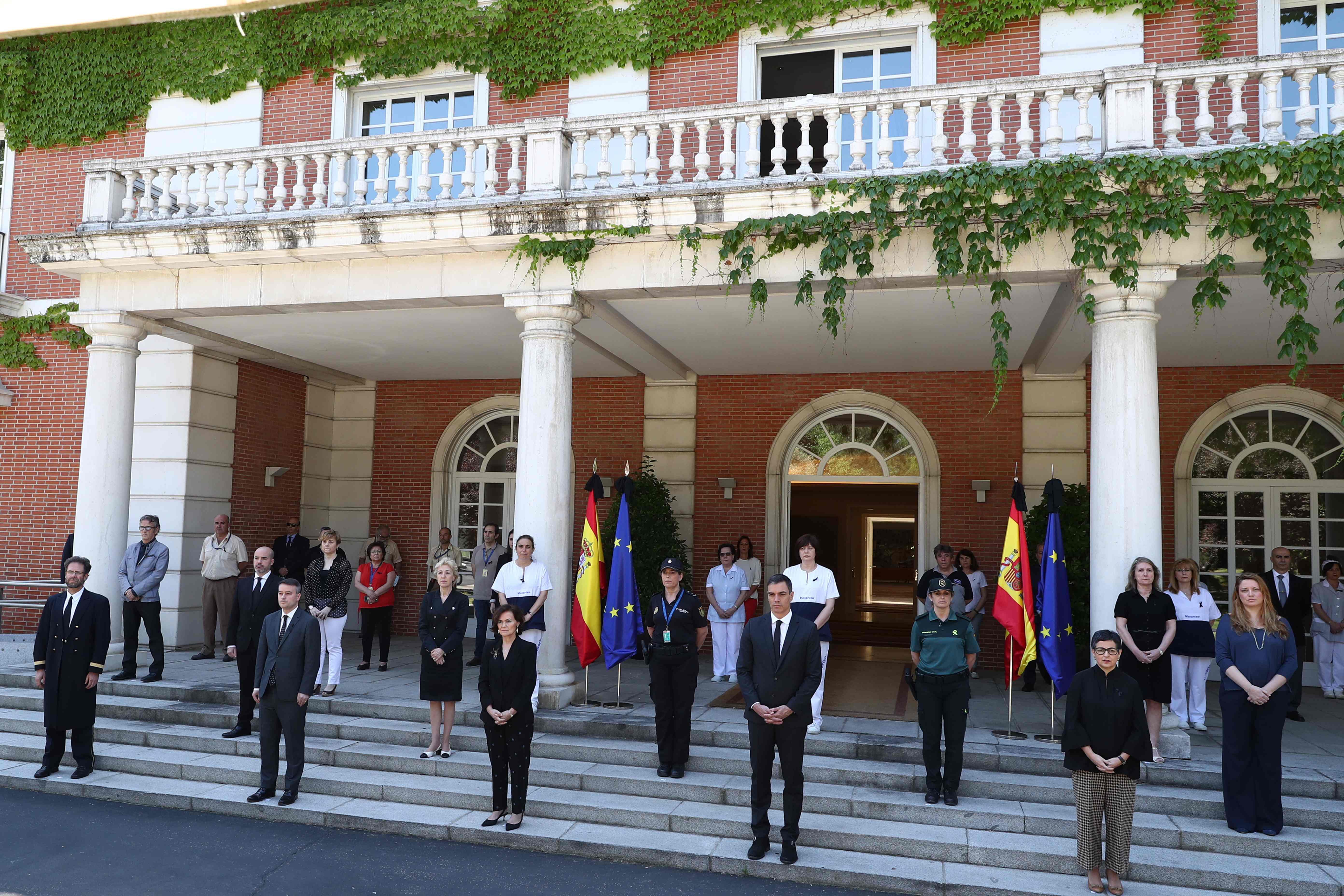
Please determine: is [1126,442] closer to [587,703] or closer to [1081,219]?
[1081,219]

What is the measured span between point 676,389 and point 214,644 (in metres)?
6.59

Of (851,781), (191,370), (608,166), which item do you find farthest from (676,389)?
(851,781)

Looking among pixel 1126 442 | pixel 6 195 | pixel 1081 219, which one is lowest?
pixel 1126 442

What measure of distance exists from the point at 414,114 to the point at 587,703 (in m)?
7.92

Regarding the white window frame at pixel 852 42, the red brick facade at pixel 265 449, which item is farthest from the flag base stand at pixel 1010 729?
the red brick facade at pixel 265 449

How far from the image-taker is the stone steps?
530 centimetres

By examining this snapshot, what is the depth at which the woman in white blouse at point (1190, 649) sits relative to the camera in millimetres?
7730

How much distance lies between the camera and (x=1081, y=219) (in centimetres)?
696

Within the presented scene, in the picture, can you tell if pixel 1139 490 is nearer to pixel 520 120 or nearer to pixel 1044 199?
pixel 1044 199

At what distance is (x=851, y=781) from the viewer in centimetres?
658

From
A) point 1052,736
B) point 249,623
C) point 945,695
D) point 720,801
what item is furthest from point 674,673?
point 249,623

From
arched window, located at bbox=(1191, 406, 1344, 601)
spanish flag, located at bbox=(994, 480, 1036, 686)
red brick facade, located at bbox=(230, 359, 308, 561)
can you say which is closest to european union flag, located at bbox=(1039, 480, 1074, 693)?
spanish flag, located at bbox=(994, 480, 1036, 686)

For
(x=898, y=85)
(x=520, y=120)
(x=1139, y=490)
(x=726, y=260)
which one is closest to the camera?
(x=1139, y=490)

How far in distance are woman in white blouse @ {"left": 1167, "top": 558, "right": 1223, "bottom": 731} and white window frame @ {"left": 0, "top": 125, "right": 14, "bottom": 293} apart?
14.5 m
